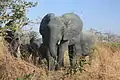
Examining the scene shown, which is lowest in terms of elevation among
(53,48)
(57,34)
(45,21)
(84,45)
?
(84,45)

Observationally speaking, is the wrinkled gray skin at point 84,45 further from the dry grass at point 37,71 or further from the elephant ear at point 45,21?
the dry grass at point 37,71

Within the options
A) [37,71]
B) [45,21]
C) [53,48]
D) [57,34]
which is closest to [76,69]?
[37,71]

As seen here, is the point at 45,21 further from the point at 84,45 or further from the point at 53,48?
the point at 84,45

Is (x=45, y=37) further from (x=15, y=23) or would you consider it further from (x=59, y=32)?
(x=15, y=23)

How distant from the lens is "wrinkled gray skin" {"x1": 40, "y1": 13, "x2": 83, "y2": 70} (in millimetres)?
7906

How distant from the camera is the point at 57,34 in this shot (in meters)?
8.17

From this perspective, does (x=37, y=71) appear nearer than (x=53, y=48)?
Yes

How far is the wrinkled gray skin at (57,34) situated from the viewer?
7.91 metres

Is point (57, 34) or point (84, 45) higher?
point (57, 34)

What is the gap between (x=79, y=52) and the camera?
9305mm

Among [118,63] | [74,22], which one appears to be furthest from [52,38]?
[118,63]

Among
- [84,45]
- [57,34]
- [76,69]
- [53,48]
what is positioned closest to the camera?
[76,69]

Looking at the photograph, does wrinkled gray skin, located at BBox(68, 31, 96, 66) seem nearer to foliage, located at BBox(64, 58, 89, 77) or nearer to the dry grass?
the dry grass

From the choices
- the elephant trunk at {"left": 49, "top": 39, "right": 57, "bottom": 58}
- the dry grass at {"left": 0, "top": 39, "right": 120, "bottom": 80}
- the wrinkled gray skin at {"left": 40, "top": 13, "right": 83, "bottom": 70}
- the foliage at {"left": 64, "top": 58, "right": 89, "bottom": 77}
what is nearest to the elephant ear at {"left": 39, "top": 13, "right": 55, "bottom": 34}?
the wrinkled gray skin at {"left": 40, "top": 13, "right": 83, "bottom": 70}
